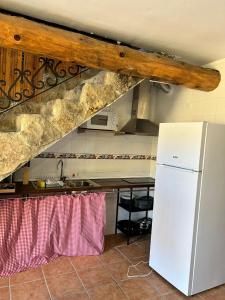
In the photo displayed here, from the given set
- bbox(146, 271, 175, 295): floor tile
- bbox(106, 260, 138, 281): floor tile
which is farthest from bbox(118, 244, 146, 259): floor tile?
bbox(146, 271, 175, 295): floor tile

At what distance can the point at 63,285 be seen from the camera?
2.41 metres

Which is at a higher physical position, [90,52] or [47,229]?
[90,52]

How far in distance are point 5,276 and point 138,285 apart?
134 cm

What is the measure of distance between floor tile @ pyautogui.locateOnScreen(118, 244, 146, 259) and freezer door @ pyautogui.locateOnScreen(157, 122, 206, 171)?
4.18ft

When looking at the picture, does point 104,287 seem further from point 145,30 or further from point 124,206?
point 145,30

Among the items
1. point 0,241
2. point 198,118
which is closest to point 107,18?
point 198,118

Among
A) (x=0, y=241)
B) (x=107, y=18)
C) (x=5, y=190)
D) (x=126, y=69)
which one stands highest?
(x=107, y=18)

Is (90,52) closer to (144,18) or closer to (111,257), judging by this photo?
(144,18)

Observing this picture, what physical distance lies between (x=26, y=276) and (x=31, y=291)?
25 cm

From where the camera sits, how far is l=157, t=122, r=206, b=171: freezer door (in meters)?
2.28

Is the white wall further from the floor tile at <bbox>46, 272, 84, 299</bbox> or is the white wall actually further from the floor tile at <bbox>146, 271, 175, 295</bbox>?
the floor tile at <bbox>46, 272, 84, 299</bbox>

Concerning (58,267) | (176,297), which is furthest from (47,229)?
(176,297)

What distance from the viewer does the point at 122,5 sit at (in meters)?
1.83

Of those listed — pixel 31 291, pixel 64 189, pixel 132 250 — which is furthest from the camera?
pixel 132 250
